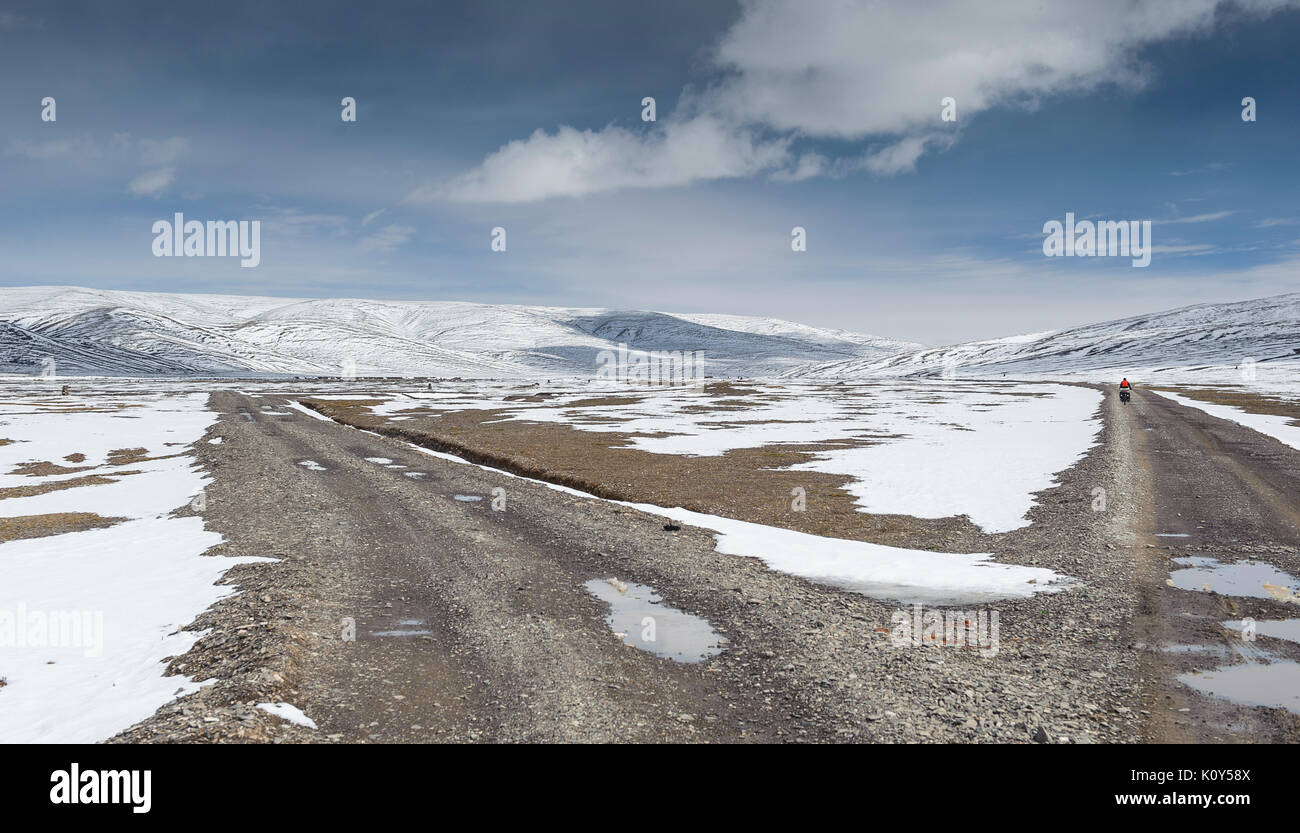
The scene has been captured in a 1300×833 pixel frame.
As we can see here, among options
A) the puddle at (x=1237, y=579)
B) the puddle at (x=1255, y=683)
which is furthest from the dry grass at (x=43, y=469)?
the puddle at (x=1237, y=579)

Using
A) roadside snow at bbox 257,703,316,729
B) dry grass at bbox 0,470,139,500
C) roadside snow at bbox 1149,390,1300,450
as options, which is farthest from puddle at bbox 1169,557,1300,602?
dry grass at bbox 0,470,139,500

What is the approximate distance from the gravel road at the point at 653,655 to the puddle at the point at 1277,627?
0.45 meters

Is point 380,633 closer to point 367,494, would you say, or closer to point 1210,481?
point 367,494

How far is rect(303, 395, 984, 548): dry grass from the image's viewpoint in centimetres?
2295

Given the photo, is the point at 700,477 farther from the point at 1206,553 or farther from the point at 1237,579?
the point at 1237,579

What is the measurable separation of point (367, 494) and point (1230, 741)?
87.5 ft

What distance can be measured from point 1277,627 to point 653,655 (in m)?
11.5

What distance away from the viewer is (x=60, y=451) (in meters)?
46.5

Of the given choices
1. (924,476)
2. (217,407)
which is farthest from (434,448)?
(217,407)

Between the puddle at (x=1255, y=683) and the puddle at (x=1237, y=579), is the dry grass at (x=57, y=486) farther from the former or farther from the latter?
the puddle at (x=1237, y=579)

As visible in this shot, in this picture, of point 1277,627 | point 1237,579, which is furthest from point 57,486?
point 1237,579

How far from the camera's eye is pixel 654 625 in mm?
13805

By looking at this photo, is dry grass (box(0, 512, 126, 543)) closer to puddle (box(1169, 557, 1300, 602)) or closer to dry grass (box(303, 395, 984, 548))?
dry grass (box(303, 395, 984, 548))

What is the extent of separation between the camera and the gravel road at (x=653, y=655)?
955cm
